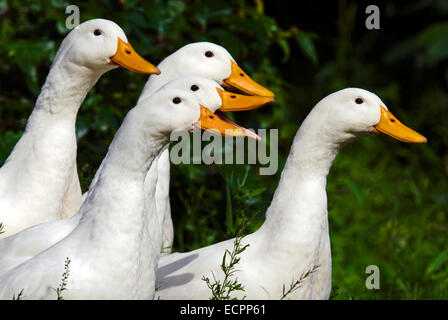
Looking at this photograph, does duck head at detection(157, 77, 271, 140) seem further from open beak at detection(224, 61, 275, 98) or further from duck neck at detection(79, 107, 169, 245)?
open beak at detection(224, 61, 275, 98)

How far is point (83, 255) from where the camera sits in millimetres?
3668

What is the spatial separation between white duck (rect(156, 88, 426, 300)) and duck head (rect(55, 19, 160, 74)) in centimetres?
86

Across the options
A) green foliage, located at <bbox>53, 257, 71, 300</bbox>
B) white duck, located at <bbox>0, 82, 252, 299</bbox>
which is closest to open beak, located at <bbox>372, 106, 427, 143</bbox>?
white duck, located at <bbox>0, 82, 252, 299</bbox>

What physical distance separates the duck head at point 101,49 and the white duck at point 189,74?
1.04 ft

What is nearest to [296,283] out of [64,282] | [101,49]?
[64,282]

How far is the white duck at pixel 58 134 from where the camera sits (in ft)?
15.0

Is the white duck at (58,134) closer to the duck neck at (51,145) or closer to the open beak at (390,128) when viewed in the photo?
the duck neck at (51,145)

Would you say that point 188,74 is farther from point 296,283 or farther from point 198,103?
point 296,283

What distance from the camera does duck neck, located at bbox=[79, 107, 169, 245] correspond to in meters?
3.70

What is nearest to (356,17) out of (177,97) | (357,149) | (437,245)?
(357,149)

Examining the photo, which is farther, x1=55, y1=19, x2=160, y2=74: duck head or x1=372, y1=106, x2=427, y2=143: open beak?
x1=55, y1=19, x2=160, y2=74: duck head

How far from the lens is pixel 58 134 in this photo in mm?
4707

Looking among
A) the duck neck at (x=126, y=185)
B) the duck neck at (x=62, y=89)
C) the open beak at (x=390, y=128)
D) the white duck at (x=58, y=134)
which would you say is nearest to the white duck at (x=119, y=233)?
the duck neck at (x=126, y=185)
